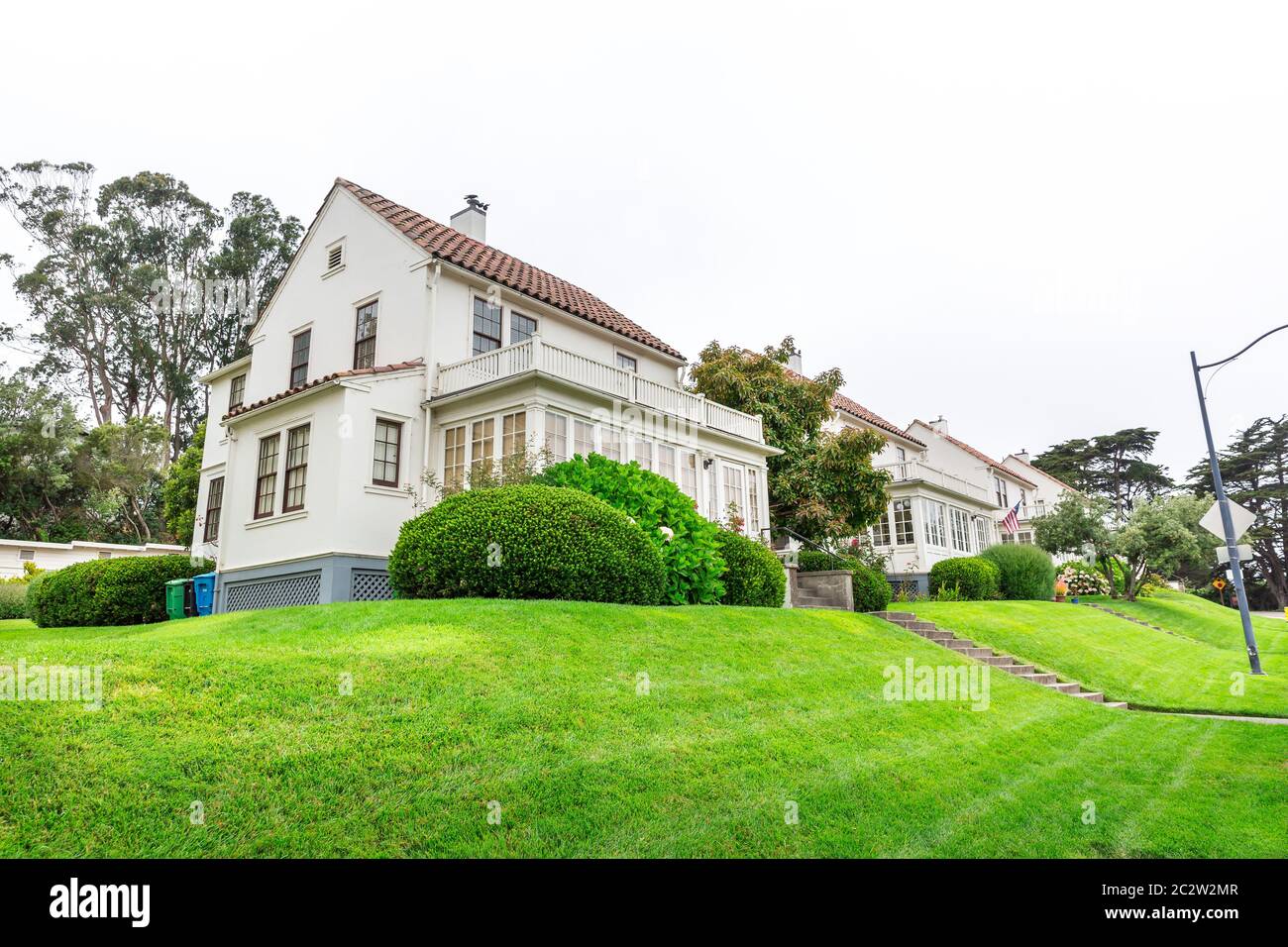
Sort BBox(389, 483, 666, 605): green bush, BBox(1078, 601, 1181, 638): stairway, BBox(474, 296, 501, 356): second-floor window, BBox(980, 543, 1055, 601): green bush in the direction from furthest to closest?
BBox(980, 543, 1055, 601): green bush
BBox(1078, 601, 1181, 638): stairway
BBox(474, 296, 501, 356): second-floor window
BBox(389, 483, 666, 605): green bush

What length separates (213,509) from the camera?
830 inches

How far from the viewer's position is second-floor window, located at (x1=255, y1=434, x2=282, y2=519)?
15.4m

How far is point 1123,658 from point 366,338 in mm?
19269

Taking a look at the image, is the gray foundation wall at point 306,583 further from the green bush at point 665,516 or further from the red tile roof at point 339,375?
the green bush at point 665,516

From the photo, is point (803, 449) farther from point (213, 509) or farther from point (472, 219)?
point (213, 509)

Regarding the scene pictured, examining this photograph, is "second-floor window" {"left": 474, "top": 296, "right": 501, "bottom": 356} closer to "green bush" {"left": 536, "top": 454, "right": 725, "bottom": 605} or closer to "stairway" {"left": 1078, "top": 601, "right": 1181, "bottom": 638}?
"green bush" {"left": 536, "top": 454, "right": 725, "bottom": 605}

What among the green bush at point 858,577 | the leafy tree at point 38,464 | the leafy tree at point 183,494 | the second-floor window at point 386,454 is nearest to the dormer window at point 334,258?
the second-floor window at point 386,454

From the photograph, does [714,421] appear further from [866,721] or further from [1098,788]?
[1098,788]

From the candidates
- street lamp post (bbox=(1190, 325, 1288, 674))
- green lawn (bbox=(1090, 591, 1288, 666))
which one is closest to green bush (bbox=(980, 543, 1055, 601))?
green lawn (bbox=(1090, 591, 1288, 666))

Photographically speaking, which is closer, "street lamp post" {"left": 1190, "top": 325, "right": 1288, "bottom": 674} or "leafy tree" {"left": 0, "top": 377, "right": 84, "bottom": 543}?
"street lamp post" {"left": 1190, "top": 325, "right": 1288, "bottom": 674}

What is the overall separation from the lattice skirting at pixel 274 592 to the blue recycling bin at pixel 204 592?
54 cm

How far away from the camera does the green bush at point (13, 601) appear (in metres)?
21.7

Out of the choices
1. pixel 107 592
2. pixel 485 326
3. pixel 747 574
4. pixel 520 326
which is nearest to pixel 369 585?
pixel 107 592

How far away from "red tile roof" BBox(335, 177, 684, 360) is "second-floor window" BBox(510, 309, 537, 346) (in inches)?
23.3
